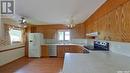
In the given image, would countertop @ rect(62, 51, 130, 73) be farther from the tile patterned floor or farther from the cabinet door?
the cabinet door

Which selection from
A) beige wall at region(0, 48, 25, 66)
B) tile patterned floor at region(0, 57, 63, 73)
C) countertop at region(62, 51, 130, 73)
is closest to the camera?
countertop at region(62, 51, 130, 73)

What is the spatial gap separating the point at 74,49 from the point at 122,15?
6325 millimetres

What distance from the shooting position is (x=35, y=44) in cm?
906

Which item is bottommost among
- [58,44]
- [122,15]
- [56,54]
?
[56,54]

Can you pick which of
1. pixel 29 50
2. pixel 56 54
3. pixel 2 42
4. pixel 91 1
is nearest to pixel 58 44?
pixel 56 54

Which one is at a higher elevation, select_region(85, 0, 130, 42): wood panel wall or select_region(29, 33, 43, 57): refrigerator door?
select_region(85, 0, 130, 42): wood panel wall

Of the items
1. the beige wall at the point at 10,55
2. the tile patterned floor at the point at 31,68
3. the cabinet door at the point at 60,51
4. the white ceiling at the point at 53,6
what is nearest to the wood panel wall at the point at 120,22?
the white ceiling at the point at 53,6

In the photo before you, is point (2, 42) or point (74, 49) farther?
point (74, 49)

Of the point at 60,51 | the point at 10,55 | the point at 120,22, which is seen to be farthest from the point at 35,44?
the point at 120,22

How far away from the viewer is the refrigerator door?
905 centimetres

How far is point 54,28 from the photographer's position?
9.74m

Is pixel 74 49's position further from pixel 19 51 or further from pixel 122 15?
pixel 122 15

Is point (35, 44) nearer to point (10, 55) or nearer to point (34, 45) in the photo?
point (34, 45)

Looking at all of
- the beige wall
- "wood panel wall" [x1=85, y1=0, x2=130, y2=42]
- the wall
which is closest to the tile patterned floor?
the beige wall
